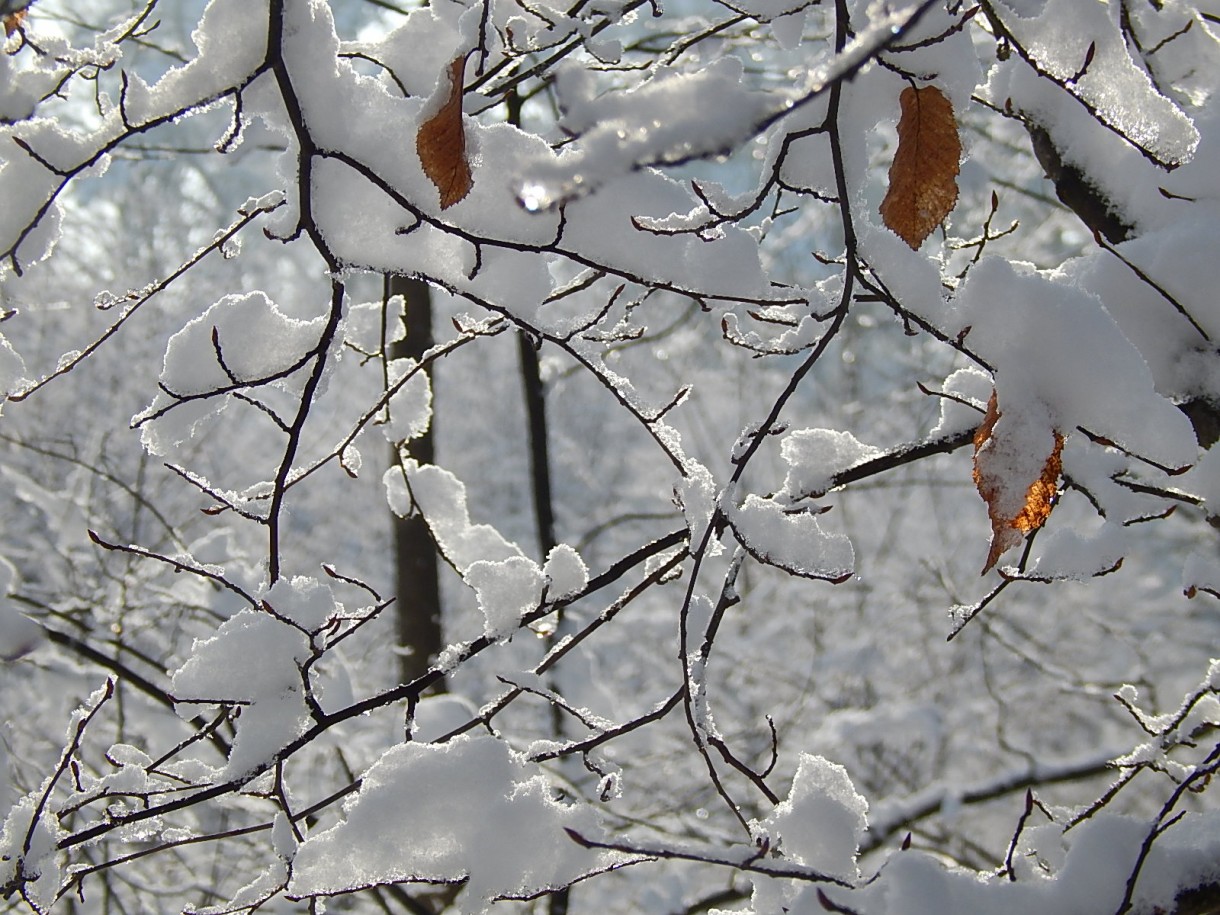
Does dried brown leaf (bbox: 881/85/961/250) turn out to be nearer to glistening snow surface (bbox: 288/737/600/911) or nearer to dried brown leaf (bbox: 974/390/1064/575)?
dried brown leaf (bbox: 974/390/1064/575)

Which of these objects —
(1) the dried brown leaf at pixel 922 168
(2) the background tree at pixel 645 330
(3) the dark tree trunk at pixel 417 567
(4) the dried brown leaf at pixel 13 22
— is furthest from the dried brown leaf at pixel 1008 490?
(3) the dark tree trunk at pixel 417 567

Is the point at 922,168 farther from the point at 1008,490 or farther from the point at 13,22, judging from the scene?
the point at 13,22

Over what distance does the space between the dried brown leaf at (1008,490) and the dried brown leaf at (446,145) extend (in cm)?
54

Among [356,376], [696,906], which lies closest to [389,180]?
[696,906]

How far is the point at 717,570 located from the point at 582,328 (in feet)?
17.9

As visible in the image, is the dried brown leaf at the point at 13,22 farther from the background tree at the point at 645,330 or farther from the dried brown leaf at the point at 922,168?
the dried brown leaf at the point at 922,168

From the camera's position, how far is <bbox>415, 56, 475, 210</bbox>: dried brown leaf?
32.7 inches

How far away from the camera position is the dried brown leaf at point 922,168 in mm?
902

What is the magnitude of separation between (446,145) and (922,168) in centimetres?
48

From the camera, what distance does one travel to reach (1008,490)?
2.57 feet

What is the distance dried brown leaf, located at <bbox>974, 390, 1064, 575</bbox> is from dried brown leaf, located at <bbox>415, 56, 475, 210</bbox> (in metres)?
0.54

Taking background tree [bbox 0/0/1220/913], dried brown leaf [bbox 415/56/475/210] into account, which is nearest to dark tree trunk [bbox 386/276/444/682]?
background tree [bbox 0/0/1220/913]

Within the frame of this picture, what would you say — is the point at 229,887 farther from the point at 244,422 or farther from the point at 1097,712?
the point at 1097,712

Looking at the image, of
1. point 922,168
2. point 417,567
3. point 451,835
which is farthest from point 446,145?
point 417,567
